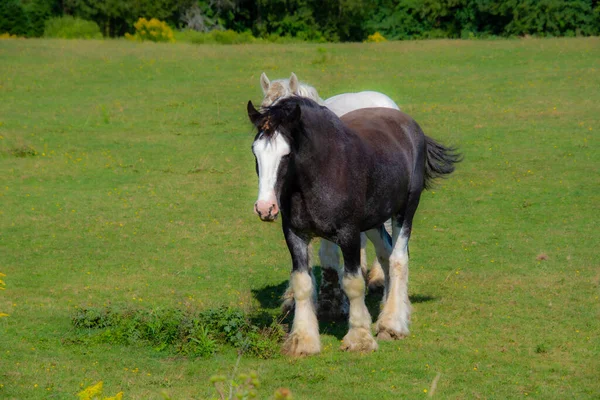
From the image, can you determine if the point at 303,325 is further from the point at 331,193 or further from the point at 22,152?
the point at 22,152

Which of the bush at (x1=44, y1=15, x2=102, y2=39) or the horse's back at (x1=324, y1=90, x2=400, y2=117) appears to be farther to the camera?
the bush at (x1=44, y1=15, x2=102, y2=39)

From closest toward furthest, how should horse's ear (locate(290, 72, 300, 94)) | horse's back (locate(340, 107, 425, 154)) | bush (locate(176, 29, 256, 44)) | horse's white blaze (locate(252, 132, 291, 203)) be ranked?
horse's white blaze (locate(252, 132, 291, 203)) < horse's back (locate(340, 107, 425, 154)) < horse's ear (locate(290, 72, 300, 94)) < bush (locate(176, 29, 256, 44))

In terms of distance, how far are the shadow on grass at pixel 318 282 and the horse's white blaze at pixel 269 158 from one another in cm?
192

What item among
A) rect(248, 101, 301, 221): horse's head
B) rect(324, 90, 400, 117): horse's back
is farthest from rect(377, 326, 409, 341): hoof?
rect(324, 90, 400, 117): horse's back

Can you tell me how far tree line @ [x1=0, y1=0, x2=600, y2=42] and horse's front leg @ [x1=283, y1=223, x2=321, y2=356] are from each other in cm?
4605

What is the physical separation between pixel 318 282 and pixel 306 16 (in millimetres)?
48763

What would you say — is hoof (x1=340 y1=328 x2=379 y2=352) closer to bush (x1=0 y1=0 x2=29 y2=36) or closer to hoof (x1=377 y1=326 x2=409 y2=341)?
hoof (x1=377 y1=326 x2=409 y2=341)

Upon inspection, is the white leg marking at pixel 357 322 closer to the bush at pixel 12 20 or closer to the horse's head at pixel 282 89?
the horse's head at pixel 282 89

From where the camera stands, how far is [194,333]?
26.4 ft

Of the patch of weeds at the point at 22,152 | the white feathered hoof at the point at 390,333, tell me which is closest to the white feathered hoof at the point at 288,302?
the white feathered hoof at the point at 390,333

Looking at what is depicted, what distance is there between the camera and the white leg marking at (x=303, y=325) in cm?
791

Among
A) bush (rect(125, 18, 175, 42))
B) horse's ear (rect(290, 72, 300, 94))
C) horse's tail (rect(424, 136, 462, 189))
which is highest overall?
horse's ear (rect(290, 72, 300, 94))

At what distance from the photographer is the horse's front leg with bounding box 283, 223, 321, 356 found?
26.0ft

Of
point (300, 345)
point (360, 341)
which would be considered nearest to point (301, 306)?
point (300, 345)
